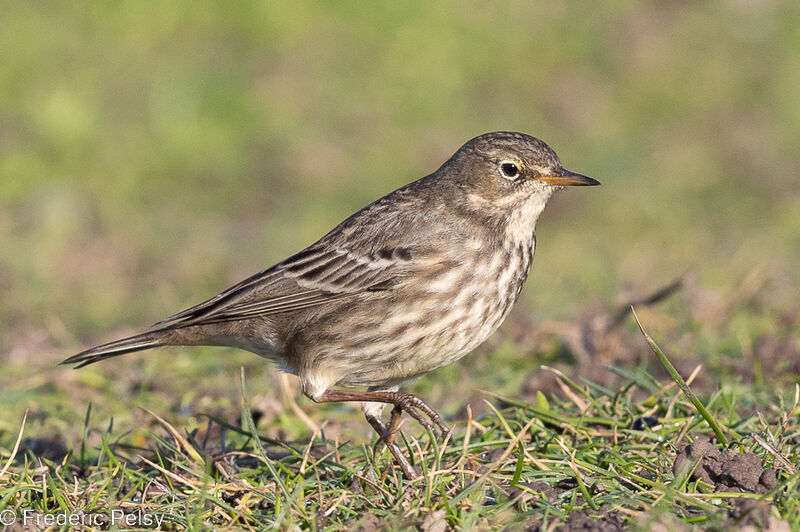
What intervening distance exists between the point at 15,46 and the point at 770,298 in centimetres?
1096

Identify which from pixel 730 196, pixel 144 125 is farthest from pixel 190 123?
pixel 730 196

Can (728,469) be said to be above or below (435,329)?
below

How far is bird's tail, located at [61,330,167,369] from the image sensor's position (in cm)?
578

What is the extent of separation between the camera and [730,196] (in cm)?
1403

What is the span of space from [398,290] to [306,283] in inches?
24.2

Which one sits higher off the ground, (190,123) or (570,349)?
(190,123)

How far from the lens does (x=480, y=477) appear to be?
4418 mm

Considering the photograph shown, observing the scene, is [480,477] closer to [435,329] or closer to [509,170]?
[435,329]

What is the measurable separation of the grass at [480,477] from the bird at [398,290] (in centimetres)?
38

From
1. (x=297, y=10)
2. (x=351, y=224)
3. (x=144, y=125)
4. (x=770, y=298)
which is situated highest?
(x=297, y=10)

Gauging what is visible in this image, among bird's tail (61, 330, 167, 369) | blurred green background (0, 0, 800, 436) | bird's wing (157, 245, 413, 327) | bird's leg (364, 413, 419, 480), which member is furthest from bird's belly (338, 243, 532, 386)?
blurred green background (0, 0, 800, 436)

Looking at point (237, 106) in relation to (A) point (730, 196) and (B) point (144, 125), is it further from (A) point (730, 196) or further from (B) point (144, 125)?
(A) point (730, 196)

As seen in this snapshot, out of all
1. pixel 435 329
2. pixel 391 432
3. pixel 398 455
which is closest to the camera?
pixel 398 455

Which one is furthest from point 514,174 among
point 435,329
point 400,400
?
point 400,400
